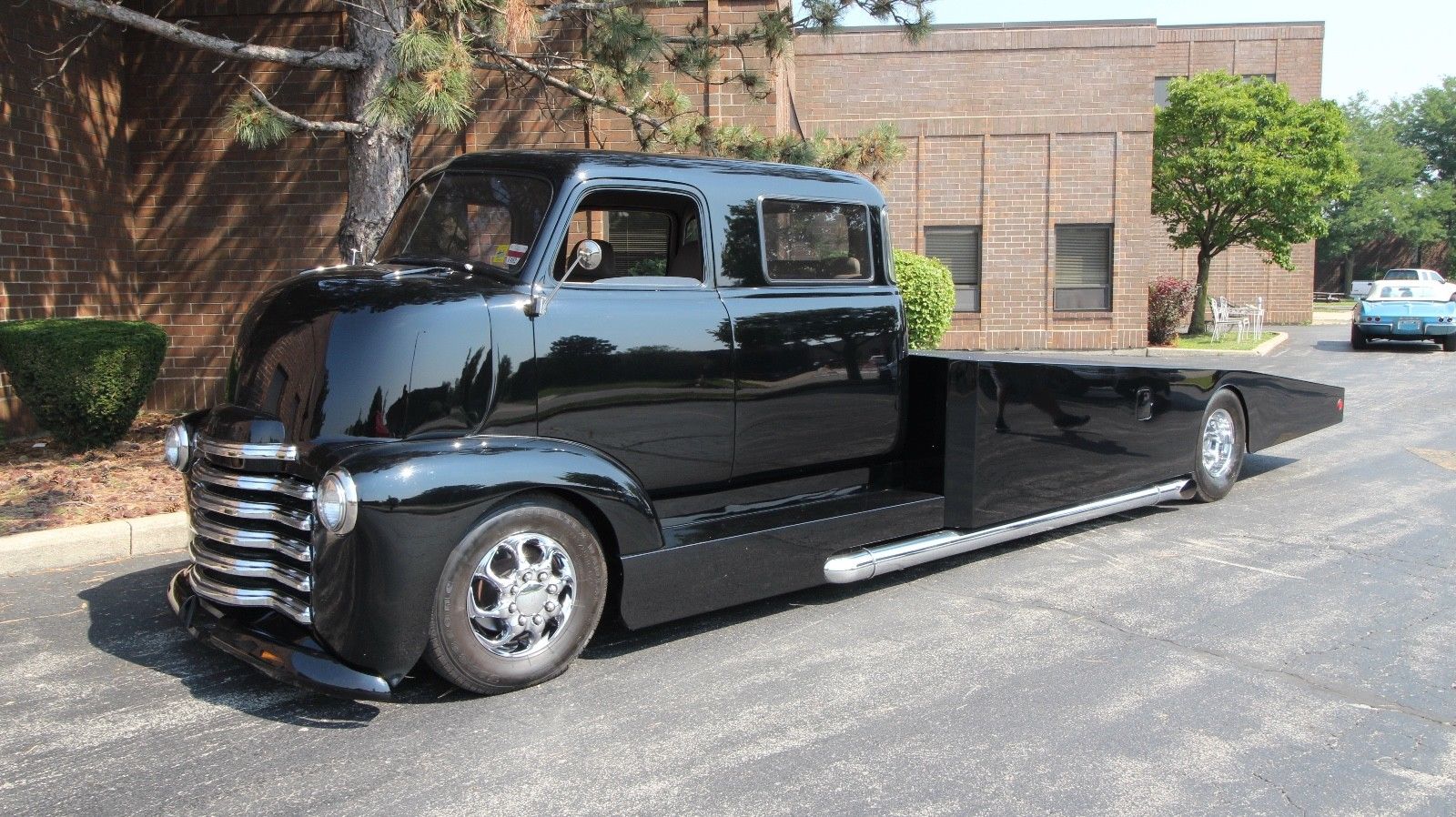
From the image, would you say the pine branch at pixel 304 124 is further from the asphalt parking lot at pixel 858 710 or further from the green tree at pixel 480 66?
the asphalt parking lot at pixel 858 710

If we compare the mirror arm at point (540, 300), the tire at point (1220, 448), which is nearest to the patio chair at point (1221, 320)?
the tire at point (1220, 448)

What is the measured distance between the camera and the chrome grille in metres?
4.14

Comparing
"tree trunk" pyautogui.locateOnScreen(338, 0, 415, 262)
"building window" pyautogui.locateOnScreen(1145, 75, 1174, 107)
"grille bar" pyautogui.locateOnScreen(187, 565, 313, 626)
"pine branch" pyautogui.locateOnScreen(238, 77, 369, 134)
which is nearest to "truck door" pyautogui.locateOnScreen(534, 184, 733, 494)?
"grille bar" pyautogui.locateOnScreen(187, 565, 313, 626)

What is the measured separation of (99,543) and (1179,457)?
672cm

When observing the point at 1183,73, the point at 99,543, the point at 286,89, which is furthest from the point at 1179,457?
the point at 1183,73

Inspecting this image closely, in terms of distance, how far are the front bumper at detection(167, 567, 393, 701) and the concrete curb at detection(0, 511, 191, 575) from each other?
217 centimetres

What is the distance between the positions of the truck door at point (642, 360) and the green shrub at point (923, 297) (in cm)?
1129

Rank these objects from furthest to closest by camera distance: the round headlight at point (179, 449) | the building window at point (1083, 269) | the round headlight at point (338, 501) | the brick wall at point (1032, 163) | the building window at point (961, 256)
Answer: the building window at point (961, 256), the building window at point (1083, 269), the brick wall at point (1032, 163), the round headlight at point (179, 449), the round headlight at point (338, 501)

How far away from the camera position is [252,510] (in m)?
4.27

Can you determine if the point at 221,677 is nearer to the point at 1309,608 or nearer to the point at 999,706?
the point at 999,706

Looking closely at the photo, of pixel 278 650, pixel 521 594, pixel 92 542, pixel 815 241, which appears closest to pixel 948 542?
pixel 815 241

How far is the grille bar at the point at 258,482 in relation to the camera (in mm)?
4117

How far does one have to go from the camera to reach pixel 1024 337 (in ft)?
74.0

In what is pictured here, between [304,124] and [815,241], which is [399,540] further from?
[304,124]
